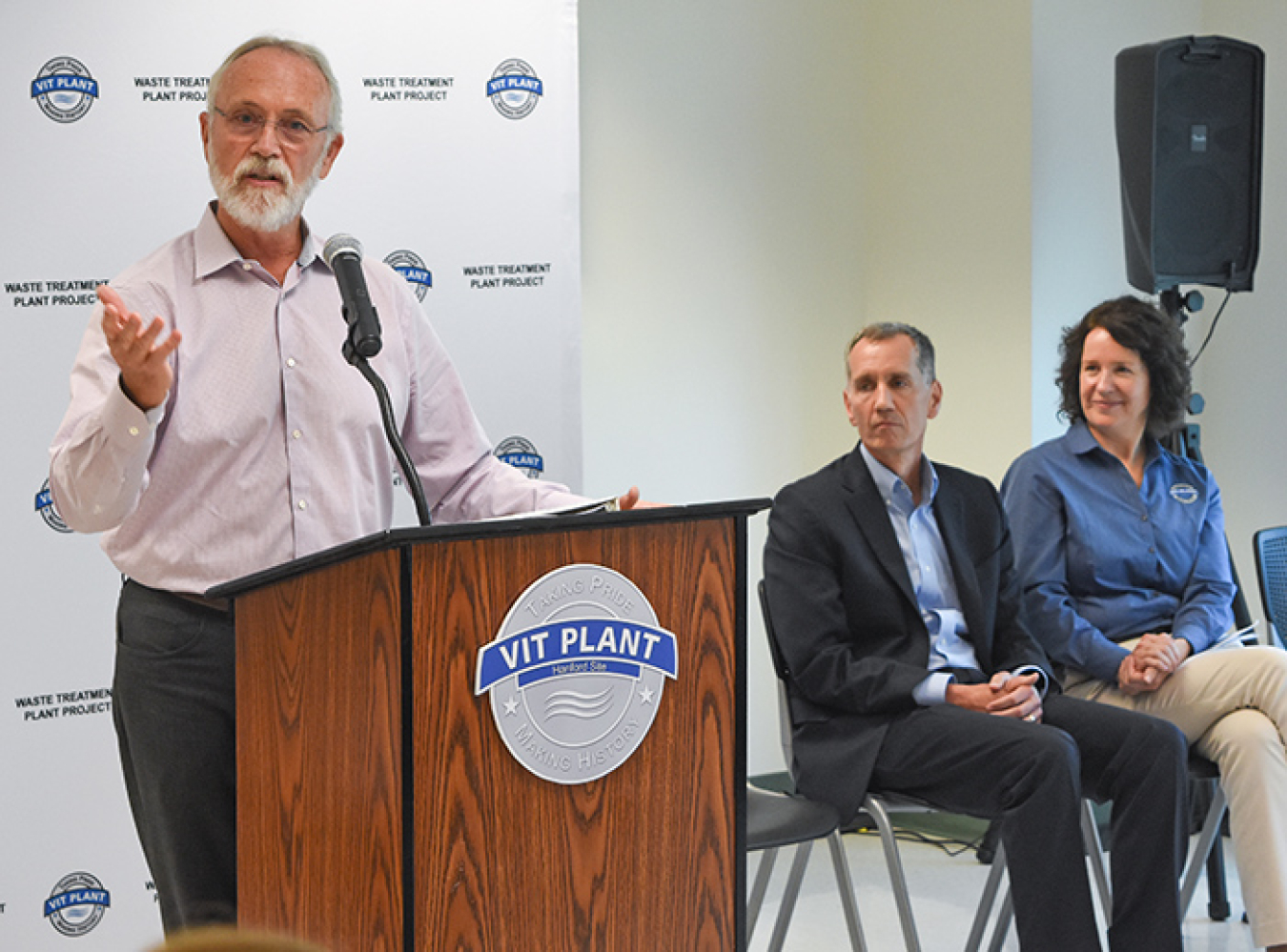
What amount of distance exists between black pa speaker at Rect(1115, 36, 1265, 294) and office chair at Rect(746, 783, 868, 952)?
1.97 metres

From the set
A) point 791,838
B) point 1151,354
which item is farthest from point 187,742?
point 1151,354

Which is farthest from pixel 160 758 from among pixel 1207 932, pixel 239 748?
pixel 1207 932

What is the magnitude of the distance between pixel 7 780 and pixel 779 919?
5.44 ft

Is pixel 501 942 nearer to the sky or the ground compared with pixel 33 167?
nearer to the ground

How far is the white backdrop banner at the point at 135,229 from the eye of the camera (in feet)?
10.2

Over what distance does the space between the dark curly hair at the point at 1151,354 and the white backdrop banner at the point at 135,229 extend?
1.33 m

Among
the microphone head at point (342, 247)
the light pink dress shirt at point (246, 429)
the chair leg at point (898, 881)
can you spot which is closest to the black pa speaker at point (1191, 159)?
the chair leg at point (898, 881)

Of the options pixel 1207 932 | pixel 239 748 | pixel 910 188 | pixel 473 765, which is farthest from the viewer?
pixel 910 188

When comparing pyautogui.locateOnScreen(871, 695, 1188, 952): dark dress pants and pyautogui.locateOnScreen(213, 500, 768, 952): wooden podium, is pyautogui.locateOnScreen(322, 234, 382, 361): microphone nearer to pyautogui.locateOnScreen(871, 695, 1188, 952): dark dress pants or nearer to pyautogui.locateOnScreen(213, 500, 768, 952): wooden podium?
pyautogui.locateOnScreen(213, 500, 768, 952): wooden podium

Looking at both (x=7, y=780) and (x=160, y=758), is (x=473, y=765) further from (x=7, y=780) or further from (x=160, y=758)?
(x=7, y=780)

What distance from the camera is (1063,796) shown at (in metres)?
2.79

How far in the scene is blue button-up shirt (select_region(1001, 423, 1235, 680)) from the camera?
3.43 m

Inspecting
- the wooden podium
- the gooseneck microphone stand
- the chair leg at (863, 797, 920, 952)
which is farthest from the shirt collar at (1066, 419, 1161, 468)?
the gooseneck microphone stand

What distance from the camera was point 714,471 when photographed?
15.1 ft
